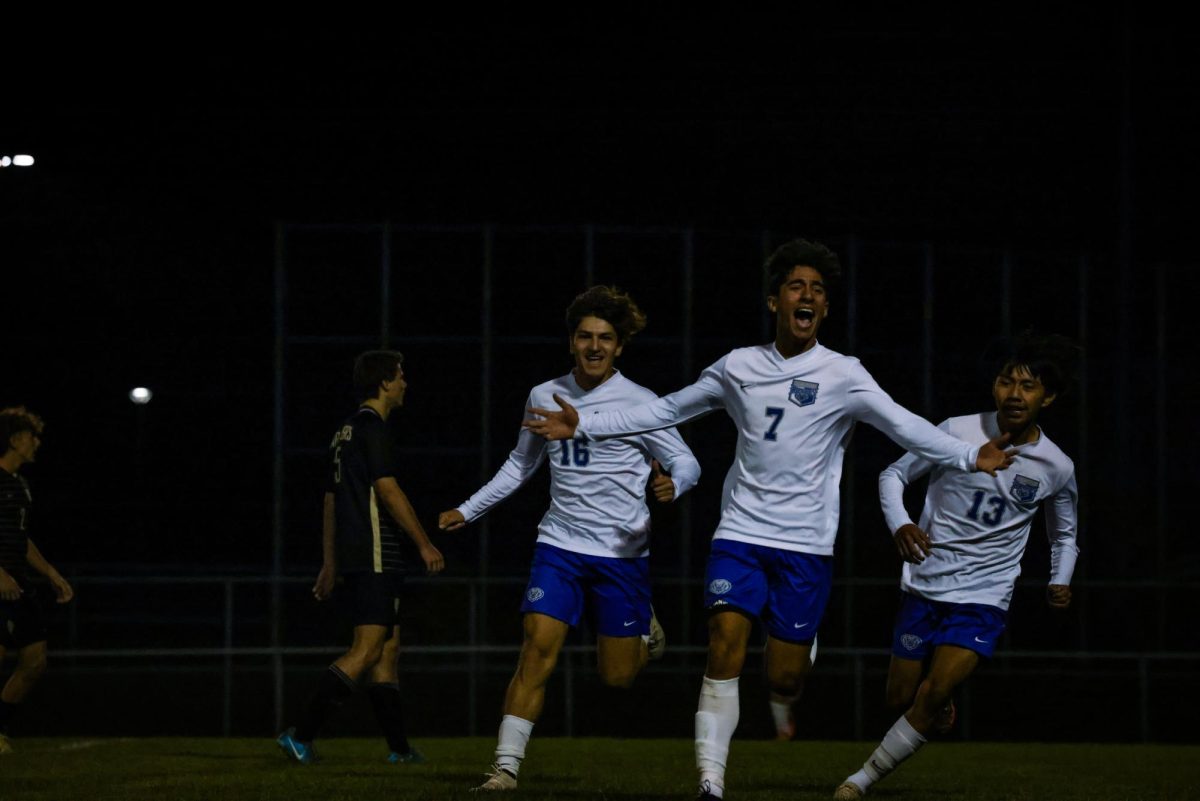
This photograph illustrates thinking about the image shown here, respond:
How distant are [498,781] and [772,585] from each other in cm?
135

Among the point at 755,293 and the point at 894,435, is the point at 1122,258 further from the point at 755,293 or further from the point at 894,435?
the point at 894,435

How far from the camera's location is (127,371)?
42000mm

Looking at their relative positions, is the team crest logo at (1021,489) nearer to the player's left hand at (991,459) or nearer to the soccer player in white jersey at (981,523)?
the soccer player in white jersey at (981,523)

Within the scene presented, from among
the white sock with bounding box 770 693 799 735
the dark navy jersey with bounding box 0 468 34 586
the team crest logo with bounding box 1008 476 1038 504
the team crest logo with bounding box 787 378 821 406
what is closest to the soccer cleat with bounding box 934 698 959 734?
the white sock with bounding box 770 693 799 735

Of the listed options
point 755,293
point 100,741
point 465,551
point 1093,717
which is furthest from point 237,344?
point 100,741

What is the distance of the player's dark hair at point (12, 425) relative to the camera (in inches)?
407

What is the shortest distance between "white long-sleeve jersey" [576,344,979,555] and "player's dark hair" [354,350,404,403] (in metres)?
2.71

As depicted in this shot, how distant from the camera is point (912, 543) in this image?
7152 mm

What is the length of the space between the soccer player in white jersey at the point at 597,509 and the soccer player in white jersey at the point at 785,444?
73 cm

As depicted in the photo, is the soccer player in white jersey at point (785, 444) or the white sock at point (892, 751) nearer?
the soccer player in white jersey at point (785, 444)

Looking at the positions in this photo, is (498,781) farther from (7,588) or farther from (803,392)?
(7,588)

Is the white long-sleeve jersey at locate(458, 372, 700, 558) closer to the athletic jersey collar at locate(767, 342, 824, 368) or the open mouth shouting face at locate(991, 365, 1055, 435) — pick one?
the athletic jersey collar at locate(767, 342, 824, 368)

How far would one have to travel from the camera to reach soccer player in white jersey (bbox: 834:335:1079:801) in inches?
314

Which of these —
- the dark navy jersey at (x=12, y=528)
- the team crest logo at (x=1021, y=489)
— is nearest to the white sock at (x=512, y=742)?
the team crest logo at (x=1021, y=489)
